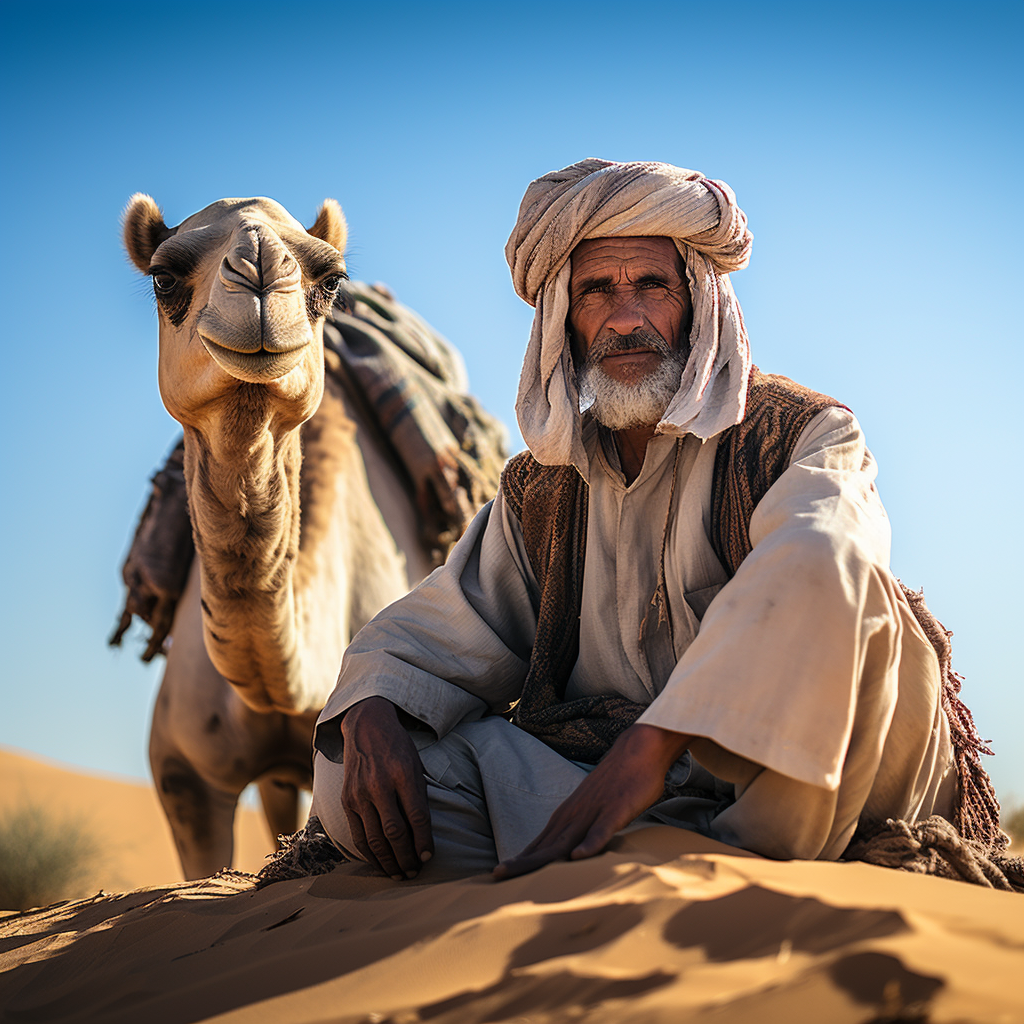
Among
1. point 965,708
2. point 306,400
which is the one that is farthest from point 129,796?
point 965,708

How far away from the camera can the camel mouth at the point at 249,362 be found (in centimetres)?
324

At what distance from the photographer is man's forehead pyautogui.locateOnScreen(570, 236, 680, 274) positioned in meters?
2.95

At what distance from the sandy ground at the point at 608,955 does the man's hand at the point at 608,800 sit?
5cm

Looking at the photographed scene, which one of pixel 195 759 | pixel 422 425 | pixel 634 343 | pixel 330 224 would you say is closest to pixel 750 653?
pixel 634 343

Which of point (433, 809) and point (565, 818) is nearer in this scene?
point (565, 818)

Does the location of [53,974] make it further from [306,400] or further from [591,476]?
[306,400]

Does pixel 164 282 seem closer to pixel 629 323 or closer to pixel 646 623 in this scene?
pixel 629 323

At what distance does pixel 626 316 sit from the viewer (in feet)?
9.62

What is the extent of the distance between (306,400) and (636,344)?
3.94 feet

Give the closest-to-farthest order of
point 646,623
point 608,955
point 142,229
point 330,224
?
point 608,955
point 646,623
point 142,229
point 330,224

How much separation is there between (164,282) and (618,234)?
156 cm

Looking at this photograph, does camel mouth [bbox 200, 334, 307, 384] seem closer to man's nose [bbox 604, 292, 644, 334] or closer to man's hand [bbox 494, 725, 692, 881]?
man's nose [bbox 604, 292, 644, 334]

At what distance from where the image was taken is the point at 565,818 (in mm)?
1986

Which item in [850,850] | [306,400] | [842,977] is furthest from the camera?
[306,400]
